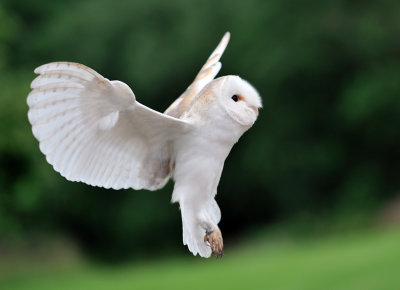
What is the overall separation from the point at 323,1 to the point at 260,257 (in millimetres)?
5080

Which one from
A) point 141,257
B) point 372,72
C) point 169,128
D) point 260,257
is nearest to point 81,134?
point 169,128

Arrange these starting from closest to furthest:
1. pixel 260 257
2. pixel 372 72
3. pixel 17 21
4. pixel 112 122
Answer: pixel 112 122 < pixel 260 257 < pixel 372 72 < pixel 17 21

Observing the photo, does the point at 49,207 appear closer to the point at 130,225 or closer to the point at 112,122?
the point at 130,225

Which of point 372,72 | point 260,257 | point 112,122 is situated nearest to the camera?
point 112,122

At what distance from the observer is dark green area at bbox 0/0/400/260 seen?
14.6 meters

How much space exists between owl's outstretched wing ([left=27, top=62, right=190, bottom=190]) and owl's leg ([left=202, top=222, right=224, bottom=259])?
228 millimetres

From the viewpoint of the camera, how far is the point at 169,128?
2385 millimetres

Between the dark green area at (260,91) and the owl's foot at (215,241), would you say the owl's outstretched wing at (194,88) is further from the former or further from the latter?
the dark green area at (260,91)

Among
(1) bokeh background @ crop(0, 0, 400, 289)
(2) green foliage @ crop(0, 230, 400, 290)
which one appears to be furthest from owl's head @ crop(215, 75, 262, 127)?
(1) bokeh background @ crop(0, 0, 400, 289)

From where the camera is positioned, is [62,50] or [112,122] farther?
[62,50]

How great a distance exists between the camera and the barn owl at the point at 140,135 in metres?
2.24

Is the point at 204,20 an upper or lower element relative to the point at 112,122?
lower

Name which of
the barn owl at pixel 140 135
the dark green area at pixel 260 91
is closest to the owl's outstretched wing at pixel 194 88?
the barn owl at pixel 140 135

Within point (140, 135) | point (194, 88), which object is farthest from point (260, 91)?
point (140, 135)
